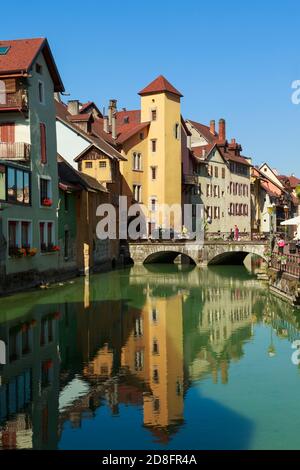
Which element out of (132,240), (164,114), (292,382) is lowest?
(292,382)

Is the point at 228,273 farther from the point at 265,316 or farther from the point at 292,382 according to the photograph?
the point at 292,382

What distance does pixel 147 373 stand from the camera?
56.5 feet

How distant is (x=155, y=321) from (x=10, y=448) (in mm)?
15437

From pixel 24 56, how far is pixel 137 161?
26.8 meters

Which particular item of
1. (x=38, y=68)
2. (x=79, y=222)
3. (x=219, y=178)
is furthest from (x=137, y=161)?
(x=38, y=68)

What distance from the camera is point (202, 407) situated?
13953 millimetres

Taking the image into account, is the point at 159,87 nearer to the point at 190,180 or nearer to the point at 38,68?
the point at 190,180

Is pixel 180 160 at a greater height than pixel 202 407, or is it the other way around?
pixel 180 160

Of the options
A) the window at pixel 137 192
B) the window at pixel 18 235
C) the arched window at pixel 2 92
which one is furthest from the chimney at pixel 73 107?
the window at pixel 18 235

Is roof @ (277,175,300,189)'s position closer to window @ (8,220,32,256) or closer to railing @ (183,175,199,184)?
railing @ (183,175,199,184)

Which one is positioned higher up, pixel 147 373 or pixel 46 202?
pixel 46 202

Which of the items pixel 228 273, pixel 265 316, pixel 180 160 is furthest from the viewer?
pixel 180 160
